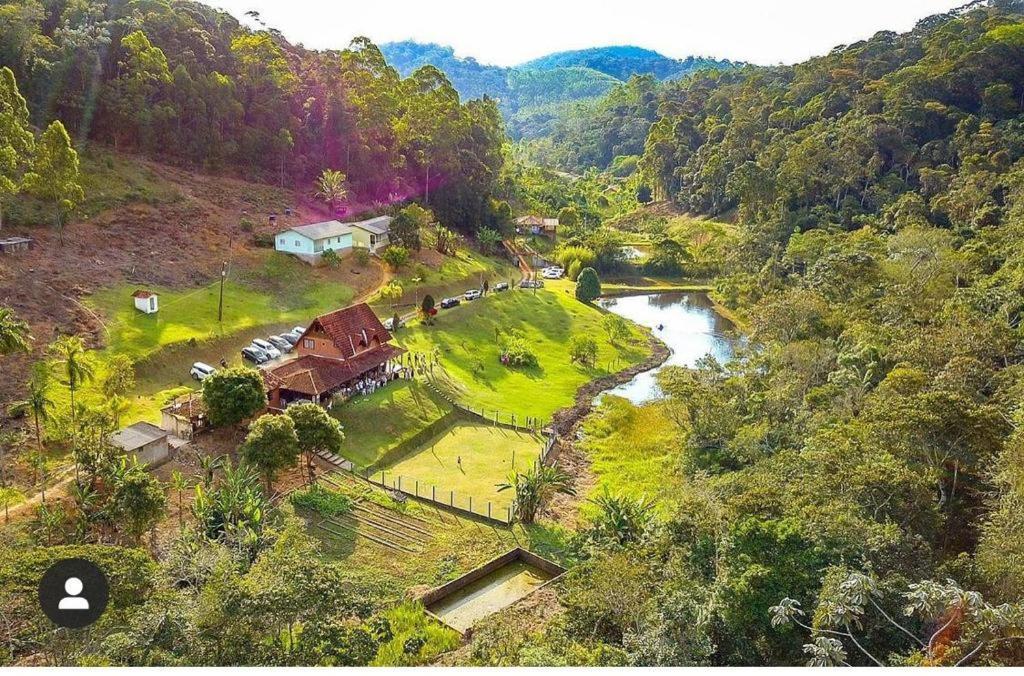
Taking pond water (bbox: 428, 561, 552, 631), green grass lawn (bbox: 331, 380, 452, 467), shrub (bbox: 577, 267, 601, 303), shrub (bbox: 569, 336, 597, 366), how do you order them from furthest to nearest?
shrub (bbox: 577, 267, 601, 303) < shrub (bbox: 569, 336, 597, 366) < green grass lawn (bbox: 331, 380, 452, 467) < pond water (bbox: 428, 561, 552, 631)

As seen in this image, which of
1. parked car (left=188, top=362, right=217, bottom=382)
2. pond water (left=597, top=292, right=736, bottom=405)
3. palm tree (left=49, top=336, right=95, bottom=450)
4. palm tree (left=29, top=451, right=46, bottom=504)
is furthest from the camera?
pond water (left=597, top=292, right=736, bottom=405)

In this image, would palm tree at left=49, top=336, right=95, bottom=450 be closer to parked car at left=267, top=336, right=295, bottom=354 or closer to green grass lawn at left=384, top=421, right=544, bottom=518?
Answer: parked car at left=267, top=336, right=295, bottom=354

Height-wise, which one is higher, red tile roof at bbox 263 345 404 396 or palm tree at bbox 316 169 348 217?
palm tree at bbox 316 169 348 217

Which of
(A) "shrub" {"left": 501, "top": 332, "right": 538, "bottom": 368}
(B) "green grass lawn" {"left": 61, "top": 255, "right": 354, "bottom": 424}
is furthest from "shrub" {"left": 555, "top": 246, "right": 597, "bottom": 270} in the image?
(B) "green grass lawn" {"left": 61, "top": 255, "right": 354, "bottom": 424}

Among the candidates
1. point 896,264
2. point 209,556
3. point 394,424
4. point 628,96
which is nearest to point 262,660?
point 209,556

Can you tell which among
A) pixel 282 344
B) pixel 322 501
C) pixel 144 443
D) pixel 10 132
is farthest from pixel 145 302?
pixel 322 501

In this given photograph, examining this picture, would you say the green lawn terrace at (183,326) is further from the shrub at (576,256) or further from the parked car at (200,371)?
the shrub at (576,256)

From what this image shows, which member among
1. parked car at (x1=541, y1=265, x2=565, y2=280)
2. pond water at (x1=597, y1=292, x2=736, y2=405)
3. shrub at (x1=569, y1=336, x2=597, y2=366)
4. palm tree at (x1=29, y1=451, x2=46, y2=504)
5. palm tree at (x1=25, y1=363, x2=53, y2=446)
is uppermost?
palm tree at (x1=25, y1=363, x2=53, y2=446)

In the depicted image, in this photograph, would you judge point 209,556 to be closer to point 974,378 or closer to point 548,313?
point 974,378
